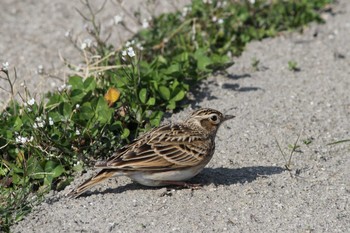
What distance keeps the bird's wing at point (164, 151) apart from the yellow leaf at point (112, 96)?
1027 mm

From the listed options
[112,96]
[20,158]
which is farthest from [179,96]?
[20,158]

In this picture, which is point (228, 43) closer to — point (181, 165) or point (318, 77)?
point (318, 77)

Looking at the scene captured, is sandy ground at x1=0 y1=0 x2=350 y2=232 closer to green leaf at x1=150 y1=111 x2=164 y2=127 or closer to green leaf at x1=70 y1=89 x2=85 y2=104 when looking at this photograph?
green leaf at x1=150 y1=111 x2=164 y2=127

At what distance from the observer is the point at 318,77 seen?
34.4ft

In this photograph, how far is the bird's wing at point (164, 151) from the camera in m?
7.48

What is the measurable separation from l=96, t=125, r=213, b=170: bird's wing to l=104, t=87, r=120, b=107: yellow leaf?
103 cm

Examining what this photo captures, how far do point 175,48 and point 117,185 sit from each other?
341 centimetres

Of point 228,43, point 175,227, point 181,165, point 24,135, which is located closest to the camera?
point 175,227

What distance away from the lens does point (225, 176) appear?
811 centimetres

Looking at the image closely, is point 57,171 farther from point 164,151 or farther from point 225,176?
point 225,176

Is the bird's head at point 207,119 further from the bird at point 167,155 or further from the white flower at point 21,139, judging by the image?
the white flower at point 21,139

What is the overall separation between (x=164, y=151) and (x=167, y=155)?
0.06m

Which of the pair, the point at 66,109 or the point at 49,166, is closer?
the point at 49,166

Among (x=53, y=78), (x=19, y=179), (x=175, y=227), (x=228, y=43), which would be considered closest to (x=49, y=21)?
(x=53, y=78)
